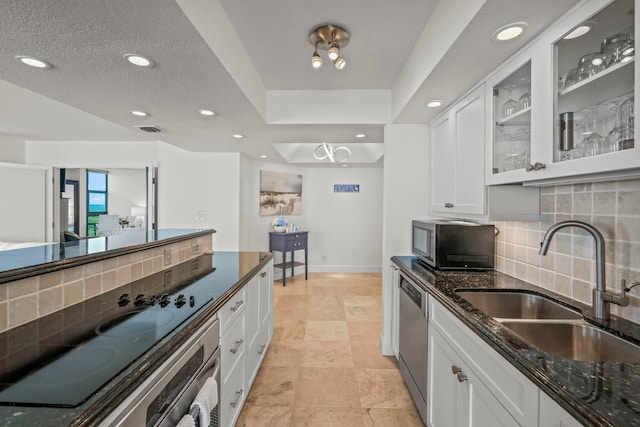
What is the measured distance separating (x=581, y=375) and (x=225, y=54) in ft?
6.51

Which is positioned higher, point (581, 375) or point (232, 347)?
point (581, 375)

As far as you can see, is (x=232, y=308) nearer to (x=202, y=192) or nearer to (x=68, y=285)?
(x=68, y=285)

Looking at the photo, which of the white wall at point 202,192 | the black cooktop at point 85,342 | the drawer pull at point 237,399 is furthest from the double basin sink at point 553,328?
the white wall at point 202,192

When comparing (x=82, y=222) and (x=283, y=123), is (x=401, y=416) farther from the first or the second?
(x=82, y=222)

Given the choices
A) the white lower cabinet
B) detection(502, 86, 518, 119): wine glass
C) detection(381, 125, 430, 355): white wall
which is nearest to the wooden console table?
the white lower cabinet

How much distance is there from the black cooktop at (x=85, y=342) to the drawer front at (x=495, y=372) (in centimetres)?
117

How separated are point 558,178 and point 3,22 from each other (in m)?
2.38

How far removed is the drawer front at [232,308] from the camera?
1.43 m

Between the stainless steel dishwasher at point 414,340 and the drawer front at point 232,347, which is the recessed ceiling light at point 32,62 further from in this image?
the stainless steel dishwasher at point 414,340

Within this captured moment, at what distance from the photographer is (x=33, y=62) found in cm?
142

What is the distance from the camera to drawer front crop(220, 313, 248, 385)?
145 centimetres

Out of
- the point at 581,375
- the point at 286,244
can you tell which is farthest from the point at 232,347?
the point at 286,244

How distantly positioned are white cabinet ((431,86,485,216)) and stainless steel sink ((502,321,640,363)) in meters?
0.69

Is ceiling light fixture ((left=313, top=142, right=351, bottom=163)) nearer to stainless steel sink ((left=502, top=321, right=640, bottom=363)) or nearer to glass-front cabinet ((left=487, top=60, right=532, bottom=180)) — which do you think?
glass-front cabinet ((left=487, top=60, right=532, bottom=180))
